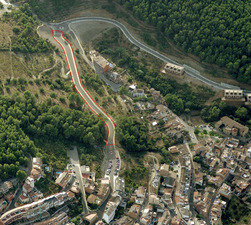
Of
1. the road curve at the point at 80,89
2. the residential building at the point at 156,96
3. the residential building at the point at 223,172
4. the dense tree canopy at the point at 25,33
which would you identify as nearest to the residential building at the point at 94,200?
the road curve at the point at 80,89

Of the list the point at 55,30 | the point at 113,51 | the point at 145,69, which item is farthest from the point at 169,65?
the point at 55,30

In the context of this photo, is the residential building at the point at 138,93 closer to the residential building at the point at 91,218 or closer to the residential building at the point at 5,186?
the residential building at the point at 91,218

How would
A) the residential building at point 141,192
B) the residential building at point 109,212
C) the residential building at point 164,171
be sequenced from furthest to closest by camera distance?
the residential building at point 164,171 → the residential building at point 141,192 → the residential building at point 109,212

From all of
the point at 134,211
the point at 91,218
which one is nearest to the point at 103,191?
the point at 91,218

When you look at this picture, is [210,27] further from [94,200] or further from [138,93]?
[94,200]

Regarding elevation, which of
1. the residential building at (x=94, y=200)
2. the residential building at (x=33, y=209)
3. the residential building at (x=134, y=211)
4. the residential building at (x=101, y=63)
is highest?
the residential building at (x=101, y=63)
